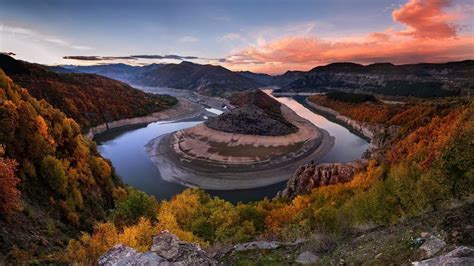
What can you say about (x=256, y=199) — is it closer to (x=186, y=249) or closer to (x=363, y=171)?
(x=363, y=171)

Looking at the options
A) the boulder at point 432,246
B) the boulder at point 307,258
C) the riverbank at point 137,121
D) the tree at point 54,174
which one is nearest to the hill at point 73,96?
the riverbank at point 137,121

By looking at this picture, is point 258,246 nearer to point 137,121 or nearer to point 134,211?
point 134,211

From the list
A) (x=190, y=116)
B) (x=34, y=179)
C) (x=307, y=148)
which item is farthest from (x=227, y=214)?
(x=190, y=116)

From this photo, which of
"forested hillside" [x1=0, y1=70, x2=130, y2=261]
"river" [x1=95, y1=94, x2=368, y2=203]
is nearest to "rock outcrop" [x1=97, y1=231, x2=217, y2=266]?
"forested hillside" [x1=0, y1=70, x2=130, y2=261]

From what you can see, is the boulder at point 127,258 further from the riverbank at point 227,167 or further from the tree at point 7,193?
the riverbank at point 227,167

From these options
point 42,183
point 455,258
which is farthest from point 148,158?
point 455,258
